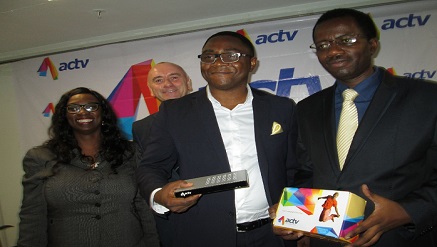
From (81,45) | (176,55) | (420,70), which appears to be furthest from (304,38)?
(81,45)

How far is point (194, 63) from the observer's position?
348 centimetres

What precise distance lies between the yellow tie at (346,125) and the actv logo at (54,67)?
11.4 feet

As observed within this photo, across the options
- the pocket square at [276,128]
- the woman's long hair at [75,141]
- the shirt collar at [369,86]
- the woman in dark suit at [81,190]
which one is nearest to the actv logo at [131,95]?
the woman's long hair at [75,141]

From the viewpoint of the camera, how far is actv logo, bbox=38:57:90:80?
3.82m

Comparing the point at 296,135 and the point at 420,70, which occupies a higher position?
the point at 420,70

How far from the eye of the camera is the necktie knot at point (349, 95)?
1.54 meters

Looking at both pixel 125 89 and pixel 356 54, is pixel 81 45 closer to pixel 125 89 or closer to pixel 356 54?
pixel 125 89

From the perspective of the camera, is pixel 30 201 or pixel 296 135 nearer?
pixel 296 135

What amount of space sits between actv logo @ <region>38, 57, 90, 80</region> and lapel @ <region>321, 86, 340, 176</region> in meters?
3.33

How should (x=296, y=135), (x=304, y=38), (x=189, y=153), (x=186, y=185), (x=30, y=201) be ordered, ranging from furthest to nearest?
(x=304, y=38) → (x=30, y=201) → (x=296, y=135) → (x=189, y=153) → (x=186, y=185)

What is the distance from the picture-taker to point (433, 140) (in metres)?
1.34

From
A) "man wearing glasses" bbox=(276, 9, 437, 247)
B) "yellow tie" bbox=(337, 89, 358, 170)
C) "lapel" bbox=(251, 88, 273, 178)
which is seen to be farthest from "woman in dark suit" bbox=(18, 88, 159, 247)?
"yellow tie" bbox=(337, 89, 358, 170)

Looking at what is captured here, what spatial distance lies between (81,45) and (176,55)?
52.0 inches

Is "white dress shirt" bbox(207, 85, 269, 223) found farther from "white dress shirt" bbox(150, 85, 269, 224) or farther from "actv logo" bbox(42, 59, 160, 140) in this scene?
"actv logo" bbox(42, 59, 160, 140)
